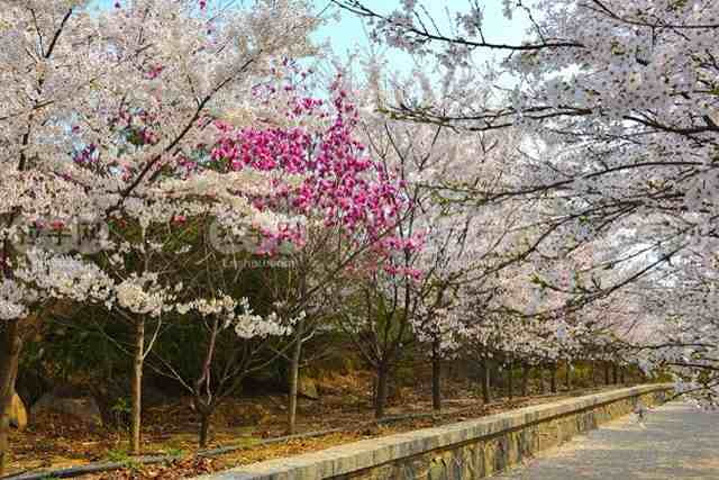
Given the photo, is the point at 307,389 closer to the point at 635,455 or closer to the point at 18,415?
the point at 18,415

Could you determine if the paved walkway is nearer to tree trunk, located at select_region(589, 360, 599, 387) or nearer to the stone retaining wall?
the stone retaining wall

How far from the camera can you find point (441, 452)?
247 inches

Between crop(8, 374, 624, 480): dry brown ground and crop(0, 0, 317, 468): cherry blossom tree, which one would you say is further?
crop(8, 374, 624, 480): dry brown ground

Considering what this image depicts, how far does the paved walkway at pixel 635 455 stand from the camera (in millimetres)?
7375

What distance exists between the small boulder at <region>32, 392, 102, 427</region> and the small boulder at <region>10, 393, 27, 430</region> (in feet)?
1.58

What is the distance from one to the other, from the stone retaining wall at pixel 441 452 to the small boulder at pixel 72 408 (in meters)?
6.43

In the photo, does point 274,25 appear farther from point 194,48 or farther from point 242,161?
point 242,161

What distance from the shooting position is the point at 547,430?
9.41 meters

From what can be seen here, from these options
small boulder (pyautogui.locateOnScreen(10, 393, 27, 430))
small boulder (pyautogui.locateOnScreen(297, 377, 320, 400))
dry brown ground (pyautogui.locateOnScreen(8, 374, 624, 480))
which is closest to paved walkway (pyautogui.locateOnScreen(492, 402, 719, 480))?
dry brown ground (pyautogui.locateOnScreen(8, 374, 624, 480))

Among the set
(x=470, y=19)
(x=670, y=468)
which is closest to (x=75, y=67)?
(x=470, y=19)

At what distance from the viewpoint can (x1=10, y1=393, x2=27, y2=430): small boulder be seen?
9906 millimetres

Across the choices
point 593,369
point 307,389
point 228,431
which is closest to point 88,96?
point 228,431

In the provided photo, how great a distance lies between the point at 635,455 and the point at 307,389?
6977 millimetres

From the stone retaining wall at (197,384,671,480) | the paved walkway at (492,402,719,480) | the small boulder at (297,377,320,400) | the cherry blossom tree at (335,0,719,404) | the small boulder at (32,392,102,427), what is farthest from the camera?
the small boulder at (297,377,320,400)
